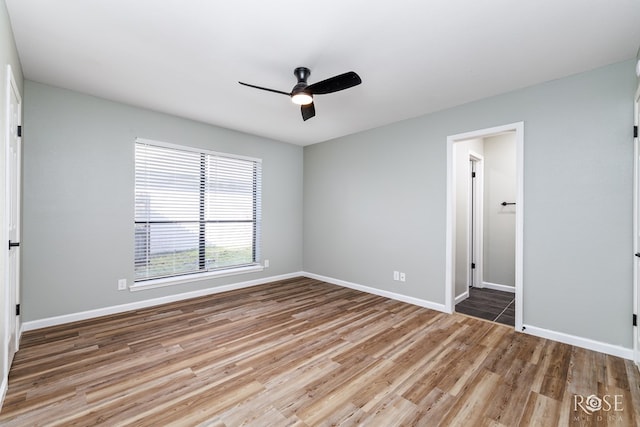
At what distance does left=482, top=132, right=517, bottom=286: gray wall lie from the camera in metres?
4.71

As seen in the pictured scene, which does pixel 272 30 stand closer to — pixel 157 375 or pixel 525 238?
pixel 157 375

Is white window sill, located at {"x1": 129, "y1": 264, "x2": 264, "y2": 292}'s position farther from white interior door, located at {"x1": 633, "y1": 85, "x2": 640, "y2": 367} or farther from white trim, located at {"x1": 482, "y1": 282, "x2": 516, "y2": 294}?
white interior door, located at {"x1": 633, "y1": 85, "x2": 640, "y2": 367}

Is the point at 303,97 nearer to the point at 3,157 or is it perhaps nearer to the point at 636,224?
the point at 3,157

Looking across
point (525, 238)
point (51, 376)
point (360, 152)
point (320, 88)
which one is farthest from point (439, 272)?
point (51, 376)

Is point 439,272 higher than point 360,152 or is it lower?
lower

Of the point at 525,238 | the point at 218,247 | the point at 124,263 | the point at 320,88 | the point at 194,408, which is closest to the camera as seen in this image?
the point at 194,408

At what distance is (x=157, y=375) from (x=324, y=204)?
3.68 meters

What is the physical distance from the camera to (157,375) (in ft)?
7.28

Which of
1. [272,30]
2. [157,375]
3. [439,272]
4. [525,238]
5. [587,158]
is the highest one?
[272,30]

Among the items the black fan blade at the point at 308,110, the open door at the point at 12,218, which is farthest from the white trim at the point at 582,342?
the open door at the point at 12,218

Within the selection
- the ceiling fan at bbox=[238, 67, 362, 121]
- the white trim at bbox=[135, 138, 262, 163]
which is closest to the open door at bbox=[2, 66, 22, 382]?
the white trim at bbox=[135, 138, 262, 163]

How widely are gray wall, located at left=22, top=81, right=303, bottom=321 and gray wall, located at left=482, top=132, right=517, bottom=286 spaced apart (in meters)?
4.94

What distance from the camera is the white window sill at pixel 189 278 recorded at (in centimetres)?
373

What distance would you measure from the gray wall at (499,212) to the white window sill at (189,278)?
13.1ft
